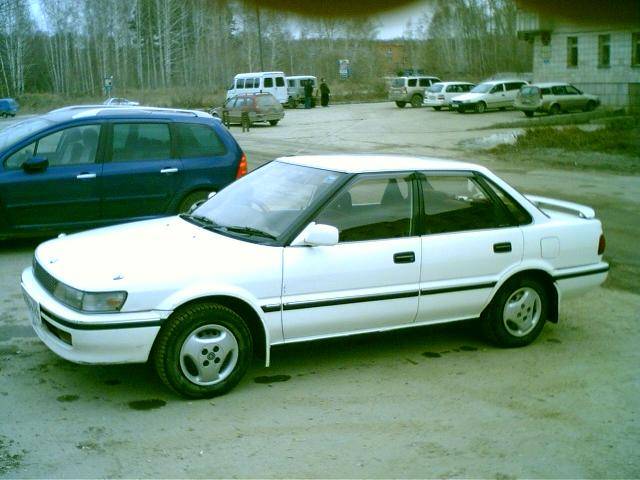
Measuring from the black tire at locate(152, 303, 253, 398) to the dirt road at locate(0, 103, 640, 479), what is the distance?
0.13 metres

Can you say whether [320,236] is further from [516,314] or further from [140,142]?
[140,142]

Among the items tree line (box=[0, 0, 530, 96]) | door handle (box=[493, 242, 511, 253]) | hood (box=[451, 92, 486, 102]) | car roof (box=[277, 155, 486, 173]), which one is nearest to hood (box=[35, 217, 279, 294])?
car roof (box=[277, 155, 486, 173])

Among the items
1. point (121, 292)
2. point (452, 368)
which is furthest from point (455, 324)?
point (121, 292)

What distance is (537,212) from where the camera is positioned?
6184 millimetres

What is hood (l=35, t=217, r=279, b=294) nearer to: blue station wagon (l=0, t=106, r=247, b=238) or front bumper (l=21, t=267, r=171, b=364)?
front bumper (l=21, t=267, r=171, b=364)

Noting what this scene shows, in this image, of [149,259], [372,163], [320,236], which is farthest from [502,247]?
[149,259]

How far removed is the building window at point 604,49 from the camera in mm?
1390

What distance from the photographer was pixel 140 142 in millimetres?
9656

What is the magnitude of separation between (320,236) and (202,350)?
3.44ft

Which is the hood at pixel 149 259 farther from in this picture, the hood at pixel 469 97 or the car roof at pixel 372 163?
the hood at pixel 469 97

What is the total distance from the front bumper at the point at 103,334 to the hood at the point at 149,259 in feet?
0.55

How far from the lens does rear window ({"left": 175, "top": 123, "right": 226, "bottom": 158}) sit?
9.96m

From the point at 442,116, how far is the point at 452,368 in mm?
35160

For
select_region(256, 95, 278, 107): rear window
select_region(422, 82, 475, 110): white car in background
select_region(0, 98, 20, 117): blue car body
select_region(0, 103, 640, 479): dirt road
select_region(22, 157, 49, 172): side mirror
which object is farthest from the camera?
select_region(422, 82, 475, 110): white car in background
